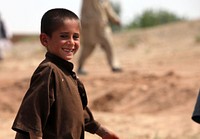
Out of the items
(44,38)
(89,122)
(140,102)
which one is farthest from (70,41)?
(140,102)

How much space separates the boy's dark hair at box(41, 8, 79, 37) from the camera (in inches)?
107

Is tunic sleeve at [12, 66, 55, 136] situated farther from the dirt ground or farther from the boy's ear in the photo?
the dirt ground

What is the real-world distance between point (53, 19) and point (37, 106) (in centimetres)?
45

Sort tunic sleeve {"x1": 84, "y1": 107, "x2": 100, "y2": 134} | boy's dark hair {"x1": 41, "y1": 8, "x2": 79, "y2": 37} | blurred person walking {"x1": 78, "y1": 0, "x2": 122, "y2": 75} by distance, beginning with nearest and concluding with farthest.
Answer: boy's dark hair {"x1": 41, "y1": 8, "x2": 79, "y2": 37} < tunic sleeve {"x1": 84, "y1": 107, "x2": 100, "y2": 134} < blurred person walking {"x1": 78, "y1": 0, "x2": 122, "y2": 75}

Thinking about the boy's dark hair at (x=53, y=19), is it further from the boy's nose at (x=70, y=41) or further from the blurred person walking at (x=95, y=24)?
the blurred person walking at (x=95, y=24)

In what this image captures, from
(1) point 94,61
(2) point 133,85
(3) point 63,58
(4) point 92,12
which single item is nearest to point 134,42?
(1) point 94,61

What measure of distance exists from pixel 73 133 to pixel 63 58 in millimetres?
379

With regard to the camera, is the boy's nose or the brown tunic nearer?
the brown tunic

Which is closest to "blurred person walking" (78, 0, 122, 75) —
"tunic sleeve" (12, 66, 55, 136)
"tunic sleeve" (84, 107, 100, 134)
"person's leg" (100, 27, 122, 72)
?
"person's leg" (100, 27, 122, 72)

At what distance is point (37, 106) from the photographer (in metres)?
2.58

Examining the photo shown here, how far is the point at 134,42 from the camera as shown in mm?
18188

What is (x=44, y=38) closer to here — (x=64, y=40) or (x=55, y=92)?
(x=64, y=40)

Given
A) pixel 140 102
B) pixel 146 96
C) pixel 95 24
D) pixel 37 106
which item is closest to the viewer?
pixel 37 106

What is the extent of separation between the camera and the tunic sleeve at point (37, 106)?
8.42ft
